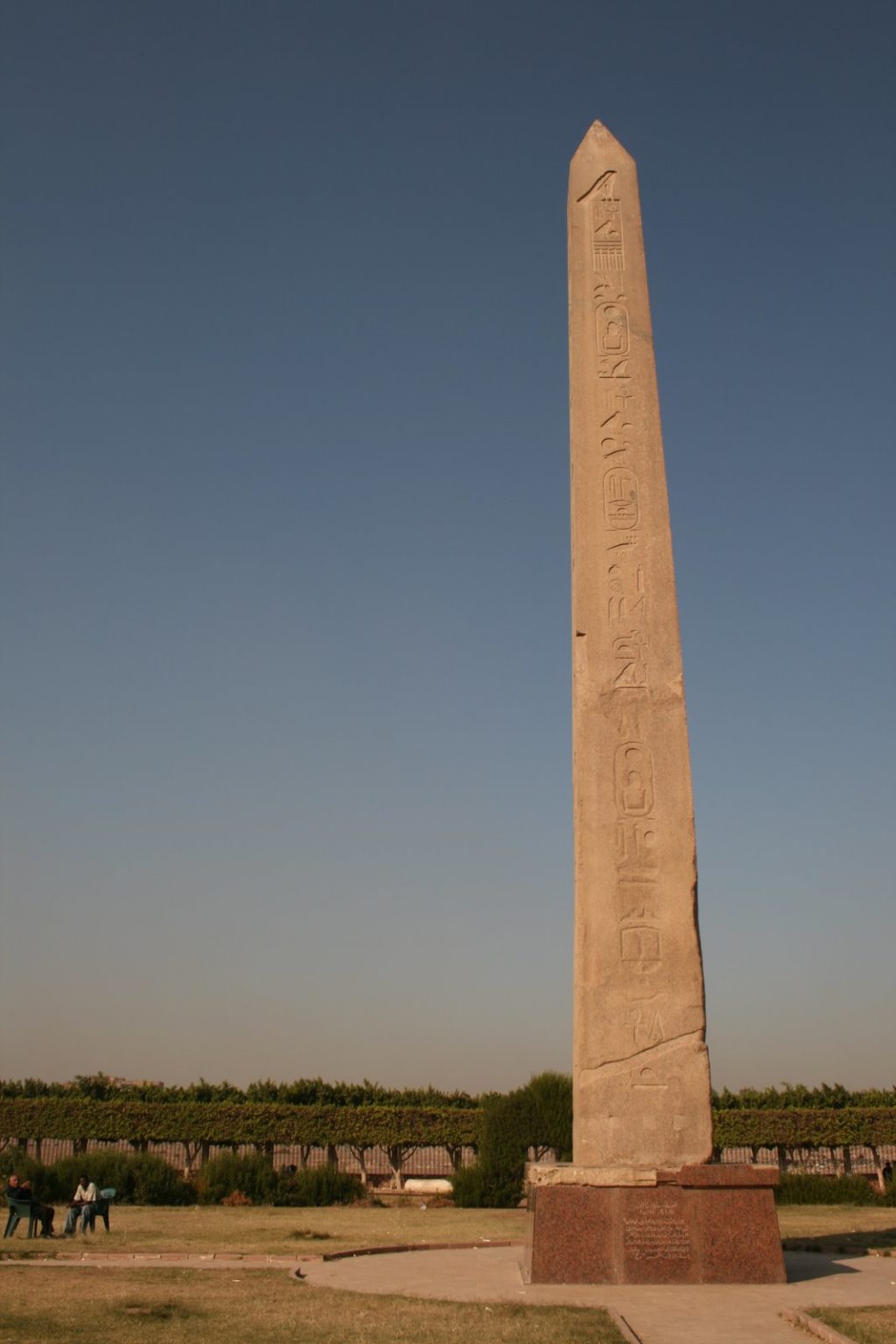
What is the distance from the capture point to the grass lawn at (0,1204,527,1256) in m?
10.5

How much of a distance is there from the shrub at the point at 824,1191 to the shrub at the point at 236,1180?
764 centimetres

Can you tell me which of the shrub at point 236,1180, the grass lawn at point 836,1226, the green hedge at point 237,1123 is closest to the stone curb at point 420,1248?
the grass lawn at point 836,1226

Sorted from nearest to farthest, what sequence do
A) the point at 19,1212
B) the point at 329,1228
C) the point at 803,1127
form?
the point at 19,1212 < the point at 329,1228 < the point at 803,1127

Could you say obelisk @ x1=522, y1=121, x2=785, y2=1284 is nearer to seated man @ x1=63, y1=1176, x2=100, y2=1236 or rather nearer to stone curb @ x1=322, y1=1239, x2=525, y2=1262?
stone curb @ x1=322, y1=1239, x2=525, y2=1262

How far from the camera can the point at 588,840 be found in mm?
7812

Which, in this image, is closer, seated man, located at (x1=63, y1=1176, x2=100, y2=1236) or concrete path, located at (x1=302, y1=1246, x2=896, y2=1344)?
concrete path, located at (x1=302, y1=1246, x2=896, y2=1344)

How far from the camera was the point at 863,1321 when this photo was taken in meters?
5.76

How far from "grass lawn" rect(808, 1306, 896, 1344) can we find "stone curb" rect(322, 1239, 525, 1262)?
4.20 meters

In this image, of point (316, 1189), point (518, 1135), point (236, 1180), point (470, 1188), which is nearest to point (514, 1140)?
point (518, 1135)

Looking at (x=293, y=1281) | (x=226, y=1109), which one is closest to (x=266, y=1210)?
(x=226, y=1109)

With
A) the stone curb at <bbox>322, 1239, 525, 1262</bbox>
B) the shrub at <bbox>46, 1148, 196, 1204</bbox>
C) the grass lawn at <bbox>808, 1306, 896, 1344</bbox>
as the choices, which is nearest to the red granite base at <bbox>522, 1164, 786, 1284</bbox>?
the grass lawn at <bbox>808, 1306, 896, 1344</bbox>

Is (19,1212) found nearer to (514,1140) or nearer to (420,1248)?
(420,1248)

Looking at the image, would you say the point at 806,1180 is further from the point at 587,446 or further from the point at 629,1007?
the point at 587,446

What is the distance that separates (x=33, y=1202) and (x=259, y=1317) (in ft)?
22.2
